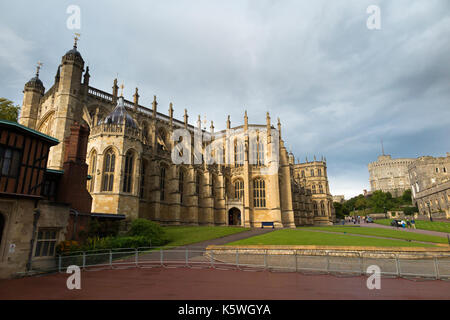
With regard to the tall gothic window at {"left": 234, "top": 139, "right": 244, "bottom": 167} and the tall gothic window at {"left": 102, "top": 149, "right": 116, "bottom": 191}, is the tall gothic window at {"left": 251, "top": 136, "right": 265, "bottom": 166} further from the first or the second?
the tall gothic window at {"left": 102, "top": 149, "right": 116, "bottom": 191}

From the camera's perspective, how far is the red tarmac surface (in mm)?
7383

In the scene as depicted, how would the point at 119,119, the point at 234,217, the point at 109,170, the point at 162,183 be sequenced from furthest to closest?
the point at 234,217
the point at 162,183
the point at 119,119
the point at 109,170

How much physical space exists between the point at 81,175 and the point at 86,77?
69.8 ft

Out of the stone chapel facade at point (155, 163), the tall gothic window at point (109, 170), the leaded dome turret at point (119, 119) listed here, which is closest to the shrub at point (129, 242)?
the stone chapel facade at point (155, 163)

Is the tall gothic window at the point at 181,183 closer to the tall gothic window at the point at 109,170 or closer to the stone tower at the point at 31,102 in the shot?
the tall gothic window at the point at 109,170

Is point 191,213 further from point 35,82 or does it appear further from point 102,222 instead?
point 35,82

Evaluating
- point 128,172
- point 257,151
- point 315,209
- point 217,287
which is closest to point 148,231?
point 128,172

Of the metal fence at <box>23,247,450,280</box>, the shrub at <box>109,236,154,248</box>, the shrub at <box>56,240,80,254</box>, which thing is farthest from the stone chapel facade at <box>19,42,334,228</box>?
the metal fence at <box>23,247,450,280</box>

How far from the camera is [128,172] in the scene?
82.4 ft

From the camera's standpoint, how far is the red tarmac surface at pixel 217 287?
7.38 metres

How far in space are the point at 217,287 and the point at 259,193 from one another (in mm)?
34795

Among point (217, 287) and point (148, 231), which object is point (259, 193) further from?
point (217, 287)

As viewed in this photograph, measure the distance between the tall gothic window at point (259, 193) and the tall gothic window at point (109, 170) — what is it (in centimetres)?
2502
